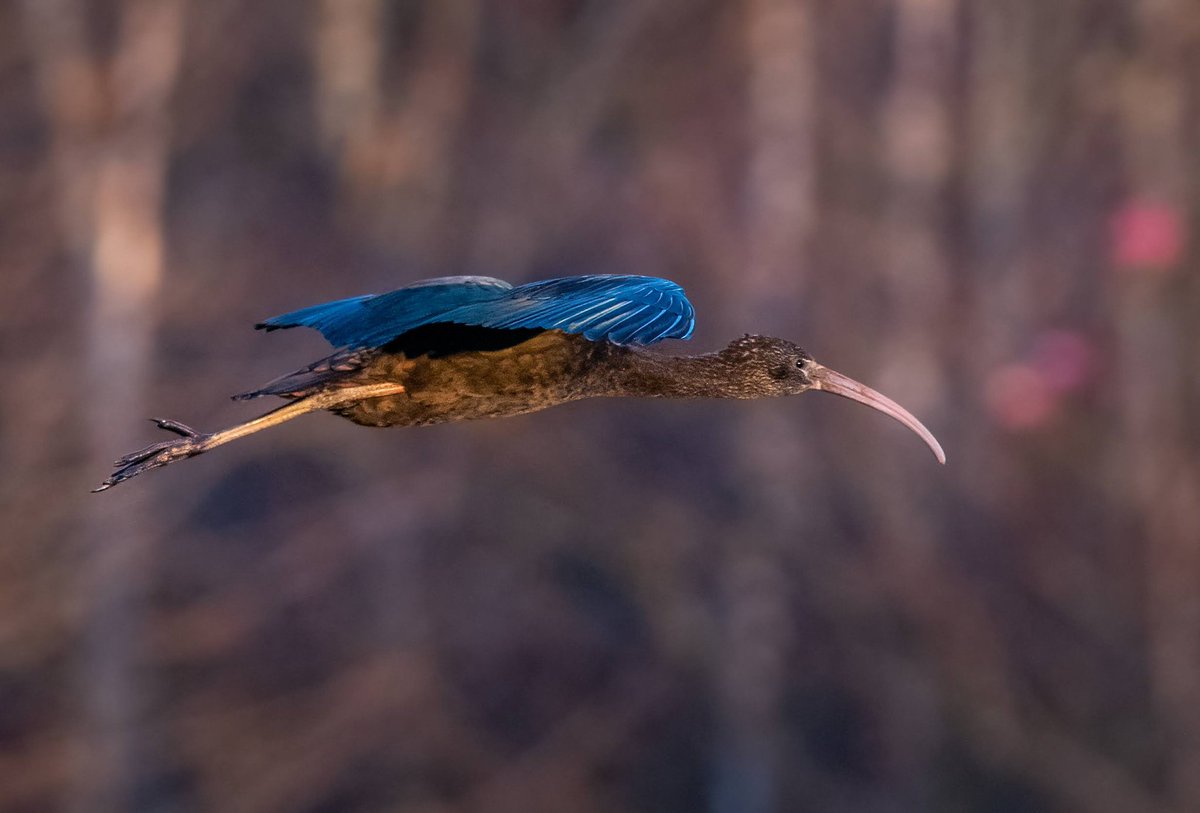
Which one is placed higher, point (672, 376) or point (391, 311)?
point (391, 311)

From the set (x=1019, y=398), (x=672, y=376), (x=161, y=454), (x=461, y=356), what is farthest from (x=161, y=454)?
(x=1019, y=398)

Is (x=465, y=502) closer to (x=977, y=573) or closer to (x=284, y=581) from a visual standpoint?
(x=284, y=581)

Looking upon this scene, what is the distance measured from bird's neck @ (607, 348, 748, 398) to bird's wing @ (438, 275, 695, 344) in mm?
310

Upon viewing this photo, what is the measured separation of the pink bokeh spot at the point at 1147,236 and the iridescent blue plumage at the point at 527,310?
12403mm

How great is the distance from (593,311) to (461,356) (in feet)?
1.47

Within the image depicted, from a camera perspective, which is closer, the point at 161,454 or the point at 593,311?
the point at 593,311

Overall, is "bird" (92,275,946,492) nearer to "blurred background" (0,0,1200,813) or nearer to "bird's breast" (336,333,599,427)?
"bird's breast" (336,333,599,427)

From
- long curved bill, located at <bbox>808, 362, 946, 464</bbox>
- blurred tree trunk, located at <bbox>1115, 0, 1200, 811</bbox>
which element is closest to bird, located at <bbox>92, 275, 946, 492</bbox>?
long curved bill, located at <bbox>808, 362, 946, 464</bbox>

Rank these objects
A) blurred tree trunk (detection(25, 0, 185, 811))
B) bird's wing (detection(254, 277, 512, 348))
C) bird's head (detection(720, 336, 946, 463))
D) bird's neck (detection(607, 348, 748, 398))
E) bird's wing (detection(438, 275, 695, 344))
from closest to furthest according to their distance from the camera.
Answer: bird's wing (detection(438, 275, 695, 344)) < bird's wing (detection(254, 277, 512, 348)) < bird's neck (detection(607, 348, 748, 398)) < bird's head (detection(720, 336, 946, 463)) < blurred tree trunk (detection(25, 0, 185, 811))

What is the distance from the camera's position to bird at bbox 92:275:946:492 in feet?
13.5

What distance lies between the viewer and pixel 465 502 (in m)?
13.3

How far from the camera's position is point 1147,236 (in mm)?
15883

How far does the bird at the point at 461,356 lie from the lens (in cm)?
411

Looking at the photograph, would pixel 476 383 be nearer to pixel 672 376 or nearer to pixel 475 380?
pixel 475 380
